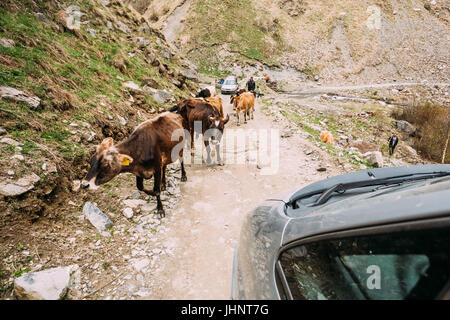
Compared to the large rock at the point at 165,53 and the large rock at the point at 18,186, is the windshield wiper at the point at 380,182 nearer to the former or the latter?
the large rock at the point at 18,186

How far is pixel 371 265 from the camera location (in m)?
1.15

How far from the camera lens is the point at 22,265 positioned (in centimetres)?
310

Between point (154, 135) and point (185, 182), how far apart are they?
77.0 inches

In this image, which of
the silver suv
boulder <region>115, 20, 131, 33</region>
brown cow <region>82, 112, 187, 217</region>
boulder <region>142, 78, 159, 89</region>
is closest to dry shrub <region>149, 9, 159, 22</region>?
the silver suv

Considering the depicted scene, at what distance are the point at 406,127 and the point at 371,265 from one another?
70.5ft

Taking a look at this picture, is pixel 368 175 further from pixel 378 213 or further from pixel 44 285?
pixel 44 285

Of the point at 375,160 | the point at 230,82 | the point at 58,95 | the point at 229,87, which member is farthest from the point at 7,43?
the point at 230,82

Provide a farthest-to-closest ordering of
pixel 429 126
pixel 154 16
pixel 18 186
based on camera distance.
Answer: pixel 154 16
pixel 429 126
pixel 18 186

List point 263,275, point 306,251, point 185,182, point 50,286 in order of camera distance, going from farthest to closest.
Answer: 1. point 185,182
2. point 50,286
3. point 263,275
4. point 306,251

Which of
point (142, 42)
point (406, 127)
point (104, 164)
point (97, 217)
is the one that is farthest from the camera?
point (406, 127)

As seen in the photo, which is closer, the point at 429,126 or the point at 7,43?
the point at 7,43

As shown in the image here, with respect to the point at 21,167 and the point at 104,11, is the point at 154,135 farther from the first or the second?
the point at 104,11

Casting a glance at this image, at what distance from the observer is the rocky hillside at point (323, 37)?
39000 millimetres

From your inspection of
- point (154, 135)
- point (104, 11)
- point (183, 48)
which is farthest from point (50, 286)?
point (183, 48)
